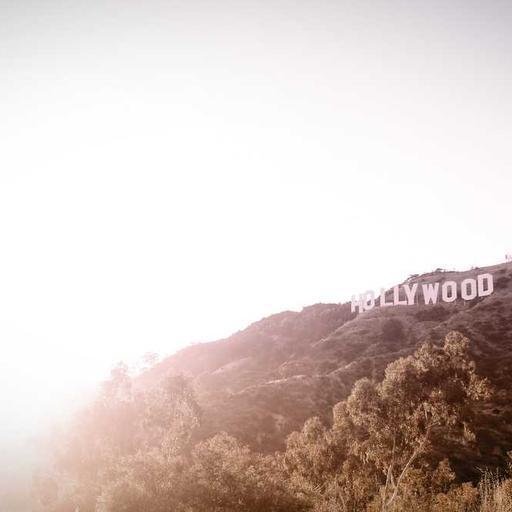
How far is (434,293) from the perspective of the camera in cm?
15100

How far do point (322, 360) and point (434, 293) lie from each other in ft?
180

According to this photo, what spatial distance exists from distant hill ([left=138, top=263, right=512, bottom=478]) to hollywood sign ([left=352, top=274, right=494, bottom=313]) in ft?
11.1

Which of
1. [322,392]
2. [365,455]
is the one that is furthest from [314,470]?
[322,392]

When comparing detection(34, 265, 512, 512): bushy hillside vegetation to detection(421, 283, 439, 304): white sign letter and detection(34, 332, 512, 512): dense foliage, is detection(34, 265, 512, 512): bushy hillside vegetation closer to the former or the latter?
detection(34, 332, 512, 512): dense foliage

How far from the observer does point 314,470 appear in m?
34.7

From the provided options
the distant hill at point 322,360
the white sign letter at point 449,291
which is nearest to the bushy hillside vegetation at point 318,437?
the distant hill at point 322,360

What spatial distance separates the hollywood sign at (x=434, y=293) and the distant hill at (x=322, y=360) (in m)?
3.37

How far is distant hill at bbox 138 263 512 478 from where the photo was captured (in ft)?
264

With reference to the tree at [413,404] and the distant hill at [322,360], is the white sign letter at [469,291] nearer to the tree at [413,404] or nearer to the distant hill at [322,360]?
the distant hill at [322,360]

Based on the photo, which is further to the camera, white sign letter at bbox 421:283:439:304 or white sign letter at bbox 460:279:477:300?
white sign letter at bbox 421:283:439:304

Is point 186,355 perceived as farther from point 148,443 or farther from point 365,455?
point 365,455

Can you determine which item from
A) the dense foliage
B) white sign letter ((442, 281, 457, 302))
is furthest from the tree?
white sign letter ((442, 281, 457, 302))

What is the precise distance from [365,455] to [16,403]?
76.3m

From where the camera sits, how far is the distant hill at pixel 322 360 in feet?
264
